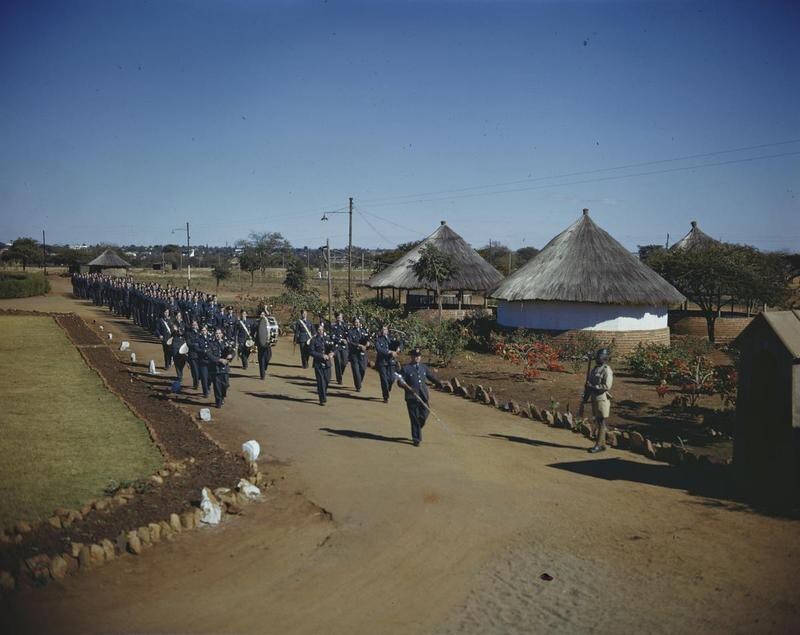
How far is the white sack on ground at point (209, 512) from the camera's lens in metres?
8.25

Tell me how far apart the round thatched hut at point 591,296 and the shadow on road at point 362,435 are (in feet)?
51.0

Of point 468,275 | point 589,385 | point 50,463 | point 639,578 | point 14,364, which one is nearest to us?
point 639,578

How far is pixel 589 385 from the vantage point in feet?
39.5

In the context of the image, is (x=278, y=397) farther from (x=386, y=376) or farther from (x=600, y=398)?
(x=600, y=398)

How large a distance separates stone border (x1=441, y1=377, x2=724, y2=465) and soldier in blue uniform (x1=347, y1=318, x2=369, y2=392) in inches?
89.5

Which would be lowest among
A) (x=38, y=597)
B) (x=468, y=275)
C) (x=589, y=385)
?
(x=38, y=597)

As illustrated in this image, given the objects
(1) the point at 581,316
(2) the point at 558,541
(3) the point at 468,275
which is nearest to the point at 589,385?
(2) the point at 558,541

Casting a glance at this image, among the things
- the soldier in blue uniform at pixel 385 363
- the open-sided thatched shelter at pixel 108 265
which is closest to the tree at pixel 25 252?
the open-sided thatched shelter at pixel 108 265

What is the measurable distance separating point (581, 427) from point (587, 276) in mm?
15227

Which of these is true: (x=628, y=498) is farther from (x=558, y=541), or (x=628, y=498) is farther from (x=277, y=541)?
(x=277, y=541)

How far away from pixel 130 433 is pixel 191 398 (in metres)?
3.44

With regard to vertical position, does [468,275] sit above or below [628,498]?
above

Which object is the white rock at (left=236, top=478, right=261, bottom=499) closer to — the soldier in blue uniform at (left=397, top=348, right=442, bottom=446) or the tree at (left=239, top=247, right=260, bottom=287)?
the soldier in blue uniform at (left=397, top=348, right=442, bottom=446)

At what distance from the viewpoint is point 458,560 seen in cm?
738
